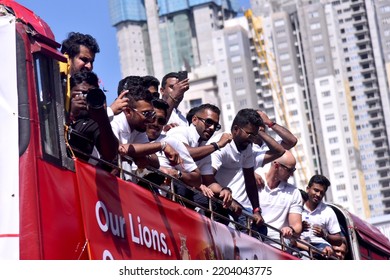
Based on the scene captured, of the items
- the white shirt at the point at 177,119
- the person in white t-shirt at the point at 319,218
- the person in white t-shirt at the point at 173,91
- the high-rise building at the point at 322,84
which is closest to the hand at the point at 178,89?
the person in white t-shirt at the point at 173,91

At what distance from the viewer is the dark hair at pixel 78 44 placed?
330 inches

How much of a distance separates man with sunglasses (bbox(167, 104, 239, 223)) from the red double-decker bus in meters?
1.70

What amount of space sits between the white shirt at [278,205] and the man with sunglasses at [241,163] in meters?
1.05

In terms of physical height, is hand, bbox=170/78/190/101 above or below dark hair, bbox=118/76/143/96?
above

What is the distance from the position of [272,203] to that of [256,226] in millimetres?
1352

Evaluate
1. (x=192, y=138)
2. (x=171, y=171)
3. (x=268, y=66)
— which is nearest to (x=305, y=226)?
(x=192, y=138)

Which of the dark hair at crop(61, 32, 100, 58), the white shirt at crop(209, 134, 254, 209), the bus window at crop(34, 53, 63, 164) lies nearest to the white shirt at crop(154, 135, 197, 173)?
the dark hair at crop(61, 32, 100, 58)

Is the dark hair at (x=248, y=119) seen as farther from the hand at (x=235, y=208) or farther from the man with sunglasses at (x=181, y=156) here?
the man with sunglasses at (x=181, y=156)

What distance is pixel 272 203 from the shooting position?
1121cm

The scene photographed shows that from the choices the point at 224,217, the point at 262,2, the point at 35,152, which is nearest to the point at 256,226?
the point at 224,217

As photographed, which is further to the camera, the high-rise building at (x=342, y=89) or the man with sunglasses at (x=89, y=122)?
the high-rise building at (x=342, y=89)

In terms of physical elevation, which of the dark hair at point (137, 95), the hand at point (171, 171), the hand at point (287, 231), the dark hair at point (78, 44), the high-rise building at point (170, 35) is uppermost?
the high-rise building at point (170, 35)

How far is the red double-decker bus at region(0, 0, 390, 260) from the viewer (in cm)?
590

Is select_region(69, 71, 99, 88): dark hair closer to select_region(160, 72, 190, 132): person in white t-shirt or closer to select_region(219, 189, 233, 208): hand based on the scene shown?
select_region(219, 189, 233, 208): hand
